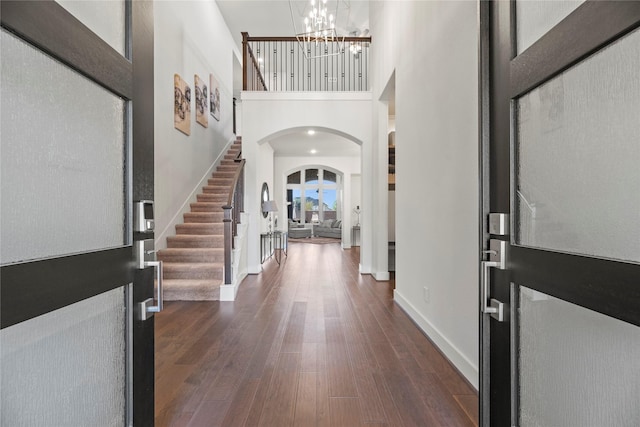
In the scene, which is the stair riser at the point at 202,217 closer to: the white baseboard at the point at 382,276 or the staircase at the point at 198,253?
the staircase at the point at 198,253

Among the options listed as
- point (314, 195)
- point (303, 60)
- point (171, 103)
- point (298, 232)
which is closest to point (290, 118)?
point (171, 103)

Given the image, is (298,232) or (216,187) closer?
(216,187)

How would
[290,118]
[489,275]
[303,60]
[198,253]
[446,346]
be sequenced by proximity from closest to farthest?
[489,275] < [446,346] < [198,253] < [290,118] < [303,60]

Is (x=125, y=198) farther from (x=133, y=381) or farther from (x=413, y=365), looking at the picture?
(x=413, y=365)

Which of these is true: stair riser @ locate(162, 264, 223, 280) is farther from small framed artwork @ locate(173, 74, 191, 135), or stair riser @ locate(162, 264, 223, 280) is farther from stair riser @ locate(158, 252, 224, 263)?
small framed artwork @ locate(173, 74, 191, 135)

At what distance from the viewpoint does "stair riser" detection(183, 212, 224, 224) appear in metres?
5.77

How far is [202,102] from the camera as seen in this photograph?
6621 millimetres

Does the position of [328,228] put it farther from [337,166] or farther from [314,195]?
[337,166]

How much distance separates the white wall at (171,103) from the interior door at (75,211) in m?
3.82

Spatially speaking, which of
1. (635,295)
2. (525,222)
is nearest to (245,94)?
Result: (525,222)

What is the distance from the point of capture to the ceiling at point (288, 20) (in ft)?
26.1

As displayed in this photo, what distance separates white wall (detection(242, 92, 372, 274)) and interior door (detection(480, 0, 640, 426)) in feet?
15.3

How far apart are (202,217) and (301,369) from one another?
13.5 feet

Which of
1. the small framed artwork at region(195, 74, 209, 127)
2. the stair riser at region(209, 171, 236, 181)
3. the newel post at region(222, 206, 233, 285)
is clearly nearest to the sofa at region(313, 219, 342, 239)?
the stair riser at region(209, 171, 236, 181)
